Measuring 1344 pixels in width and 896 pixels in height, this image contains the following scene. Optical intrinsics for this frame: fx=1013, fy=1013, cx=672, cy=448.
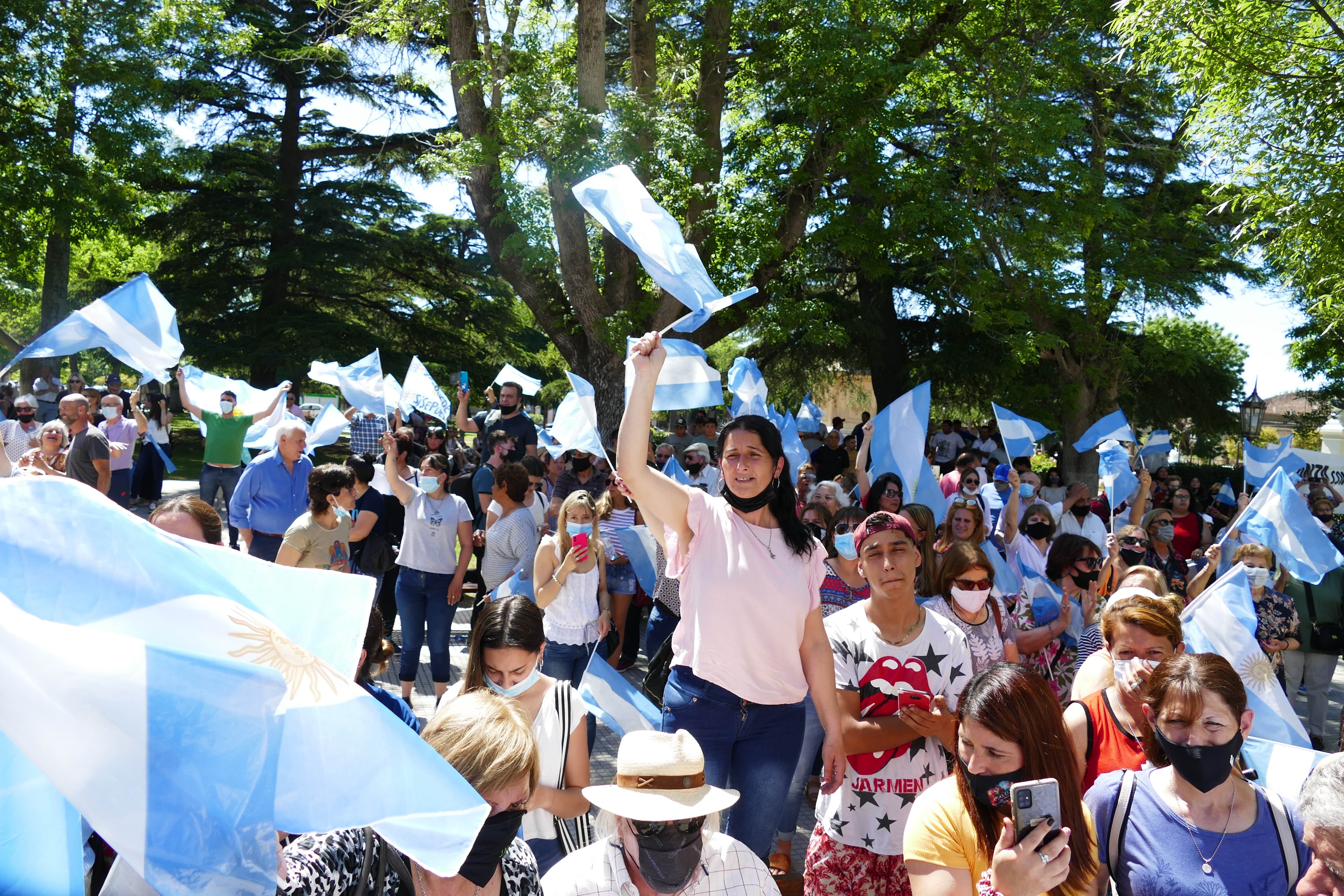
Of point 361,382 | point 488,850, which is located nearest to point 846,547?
point 488,850

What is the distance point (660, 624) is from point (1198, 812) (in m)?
4.46

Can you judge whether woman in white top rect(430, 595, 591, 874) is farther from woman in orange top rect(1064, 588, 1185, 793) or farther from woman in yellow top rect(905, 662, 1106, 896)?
woman in orange top rect(1064, 588, 1185, 793)

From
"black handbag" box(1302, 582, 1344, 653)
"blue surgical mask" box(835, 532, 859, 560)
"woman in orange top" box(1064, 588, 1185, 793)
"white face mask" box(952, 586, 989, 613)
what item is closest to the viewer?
"woman in orange top" box(1064, 588, 1185, 793)

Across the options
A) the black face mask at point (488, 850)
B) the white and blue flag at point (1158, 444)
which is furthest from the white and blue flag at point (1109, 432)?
the black face mask at point (488, 850)

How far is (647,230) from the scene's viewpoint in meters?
4.36

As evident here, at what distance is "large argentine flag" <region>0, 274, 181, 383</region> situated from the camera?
6660 millimetres

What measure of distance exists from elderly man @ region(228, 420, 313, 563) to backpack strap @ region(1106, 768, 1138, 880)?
5720mm

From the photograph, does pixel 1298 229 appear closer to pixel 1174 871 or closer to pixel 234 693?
pixel 1174 871

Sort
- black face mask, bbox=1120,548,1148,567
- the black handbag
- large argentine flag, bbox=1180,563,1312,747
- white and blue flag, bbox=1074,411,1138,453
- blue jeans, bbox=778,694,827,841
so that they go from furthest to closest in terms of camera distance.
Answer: white and blue flag, bbox=1074,411,1138,453 → black face mask, bbox=1120,548,1148,567 → the black handbag → blue jeans, bbox=778,694,827,841 → large argentine flag, bbox=1180,563,1312,747

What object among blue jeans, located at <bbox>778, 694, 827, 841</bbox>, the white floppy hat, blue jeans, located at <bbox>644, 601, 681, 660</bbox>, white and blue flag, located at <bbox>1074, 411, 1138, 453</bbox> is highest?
white and blue flag, located at <bbox>1074, 411, 1138, 453</bbox>

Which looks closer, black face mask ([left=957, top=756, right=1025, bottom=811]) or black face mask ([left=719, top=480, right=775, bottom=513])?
black face mask ([left=957, top=756, right=1025, bottom=811])

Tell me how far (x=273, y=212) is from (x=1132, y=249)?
22.3 meters

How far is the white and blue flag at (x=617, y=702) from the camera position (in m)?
4.11

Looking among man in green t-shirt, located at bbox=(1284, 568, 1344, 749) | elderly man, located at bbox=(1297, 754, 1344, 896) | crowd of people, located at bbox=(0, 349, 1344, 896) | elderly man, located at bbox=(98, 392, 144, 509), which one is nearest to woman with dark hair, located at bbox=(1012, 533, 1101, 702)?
crowd of people, located at bbox=(0, 349, 1344, 896)
